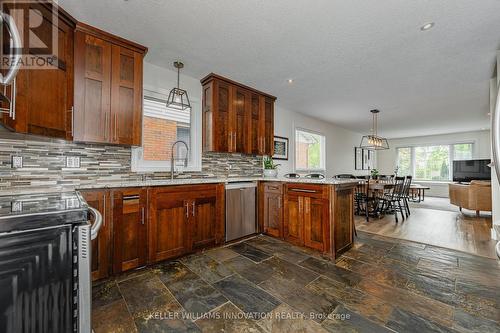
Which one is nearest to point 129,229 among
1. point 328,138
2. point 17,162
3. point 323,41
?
point 17,162

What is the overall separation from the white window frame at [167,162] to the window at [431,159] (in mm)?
9649

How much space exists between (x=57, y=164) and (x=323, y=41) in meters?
3.12

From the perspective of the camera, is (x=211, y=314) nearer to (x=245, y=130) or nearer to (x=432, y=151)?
(x=245, y=130)

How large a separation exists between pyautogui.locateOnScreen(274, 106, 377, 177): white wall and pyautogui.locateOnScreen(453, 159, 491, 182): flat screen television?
2.75 metres

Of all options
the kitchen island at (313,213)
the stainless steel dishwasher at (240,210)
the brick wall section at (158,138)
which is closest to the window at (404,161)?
the kitchen island at (313,213)

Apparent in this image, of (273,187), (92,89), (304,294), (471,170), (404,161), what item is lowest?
(304,294)

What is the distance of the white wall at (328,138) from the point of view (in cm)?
479

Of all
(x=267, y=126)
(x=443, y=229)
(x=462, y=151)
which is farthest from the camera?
(x=462, y=151)

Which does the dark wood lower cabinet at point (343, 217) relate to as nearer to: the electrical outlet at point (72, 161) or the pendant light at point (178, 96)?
the pendant light at point (178, 96)

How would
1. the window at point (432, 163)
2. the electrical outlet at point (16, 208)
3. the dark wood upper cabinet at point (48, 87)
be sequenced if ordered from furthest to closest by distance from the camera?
the window at point (432, 163)
the dark wood upper cabinet at point (48, 87)
the electrical outlet at point (16, 208)

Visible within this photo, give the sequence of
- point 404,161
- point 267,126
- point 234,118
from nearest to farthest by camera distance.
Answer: point 234,118, point 267,126, point 404,161

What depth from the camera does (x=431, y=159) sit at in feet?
28.2

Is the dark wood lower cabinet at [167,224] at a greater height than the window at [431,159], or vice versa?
the window at [431,159]

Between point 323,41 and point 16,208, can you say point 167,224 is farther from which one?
point 323,41
